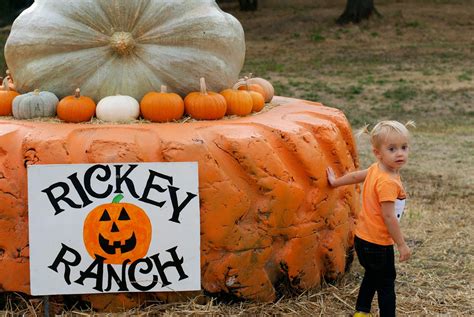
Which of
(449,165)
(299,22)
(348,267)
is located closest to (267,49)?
(299,22)

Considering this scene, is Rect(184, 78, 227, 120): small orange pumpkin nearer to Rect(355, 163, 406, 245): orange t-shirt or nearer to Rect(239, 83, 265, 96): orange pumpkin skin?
Rect(239, 83, 265, 96): orange pumpkin skin

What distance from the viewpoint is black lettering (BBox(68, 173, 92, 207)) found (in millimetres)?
3688

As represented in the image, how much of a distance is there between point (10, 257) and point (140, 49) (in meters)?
1.41

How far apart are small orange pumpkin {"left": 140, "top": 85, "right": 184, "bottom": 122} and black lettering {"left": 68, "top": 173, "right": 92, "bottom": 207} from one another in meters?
0.62

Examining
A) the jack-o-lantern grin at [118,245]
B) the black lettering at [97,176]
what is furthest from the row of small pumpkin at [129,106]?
the jack-o-lantern grin at [118,245]

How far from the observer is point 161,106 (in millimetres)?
4059

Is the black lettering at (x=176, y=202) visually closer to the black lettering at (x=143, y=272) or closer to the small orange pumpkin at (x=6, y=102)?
the black lettering at (x=143, y=272)

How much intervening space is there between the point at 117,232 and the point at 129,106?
77 centimetres

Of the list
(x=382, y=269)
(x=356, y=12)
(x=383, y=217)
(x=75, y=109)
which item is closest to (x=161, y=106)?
(x=75, y=109)

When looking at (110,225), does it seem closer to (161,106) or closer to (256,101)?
(161,106)

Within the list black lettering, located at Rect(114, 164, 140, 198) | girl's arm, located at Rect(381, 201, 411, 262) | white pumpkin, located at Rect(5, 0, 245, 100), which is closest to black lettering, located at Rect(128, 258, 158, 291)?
black lettering, located at Rect(114, 164, 140, 198)

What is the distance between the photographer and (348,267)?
15.0 ft

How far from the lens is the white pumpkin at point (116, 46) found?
4266 millimetres

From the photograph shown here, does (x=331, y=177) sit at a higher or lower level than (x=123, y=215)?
higher
